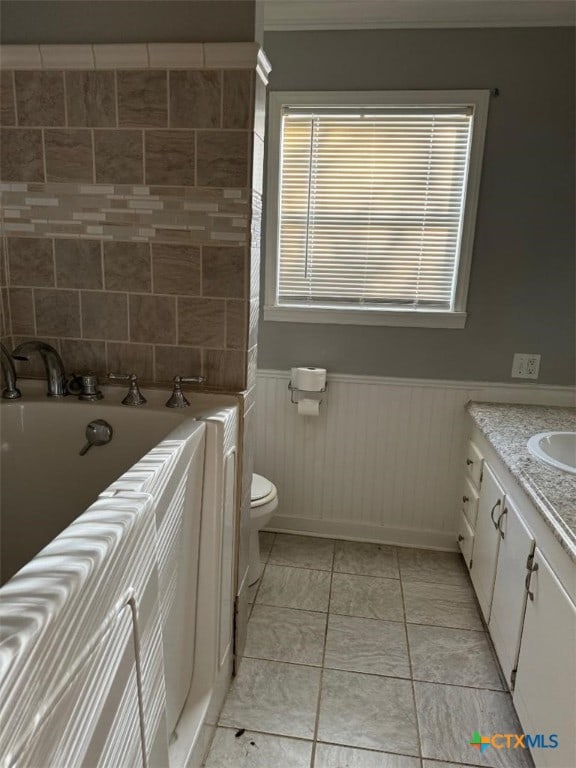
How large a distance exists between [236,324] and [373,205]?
42.5 inches

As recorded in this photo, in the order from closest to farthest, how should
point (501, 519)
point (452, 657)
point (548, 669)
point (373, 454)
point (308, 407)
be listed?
point (548, 669) < point (501, 519) < point (452, 657) < point (308, 407) < point (373, 454)

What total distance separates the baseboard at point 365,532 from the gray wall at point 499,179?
80cm

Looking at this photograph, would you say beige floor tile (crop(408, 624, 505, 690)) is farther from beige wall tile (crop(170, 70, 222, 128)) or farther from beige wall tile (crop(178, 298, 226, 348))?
beige wall tile (crop(170, 70, 222, 128))

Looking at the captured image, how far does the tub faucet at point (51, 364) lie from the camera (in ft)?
5.42

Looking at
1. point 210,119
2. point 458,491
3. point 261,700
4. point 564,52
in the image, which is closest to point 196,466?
point 261,700

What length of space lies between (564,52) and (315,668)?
100 inches

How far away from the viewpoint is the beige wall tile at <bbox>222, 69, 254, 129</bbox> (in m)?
1.49

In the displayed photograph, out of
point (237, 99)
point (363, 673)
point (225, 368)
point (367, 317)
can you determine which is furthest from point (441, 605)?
point (237, 99)

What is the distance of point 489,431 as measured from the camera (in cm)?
205

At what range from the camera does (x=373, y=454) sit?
261cm

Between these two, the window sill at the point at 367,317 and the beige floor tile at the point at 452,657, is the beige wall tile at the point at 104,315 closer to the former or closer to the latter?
the window sill at the point at 367,317

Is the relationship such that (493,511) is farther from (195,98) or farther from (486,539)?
(195,98)

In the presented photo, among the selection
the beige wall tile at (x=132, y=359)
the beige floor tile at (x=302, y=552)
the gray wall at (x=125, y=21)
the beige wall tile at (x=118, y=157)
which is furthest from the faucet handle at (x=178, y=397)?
the beige floor tile at (x=302, y=552)

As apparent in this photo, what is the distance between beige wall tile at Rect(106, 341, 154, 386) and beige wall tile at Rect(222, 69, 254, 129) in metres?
0.73
